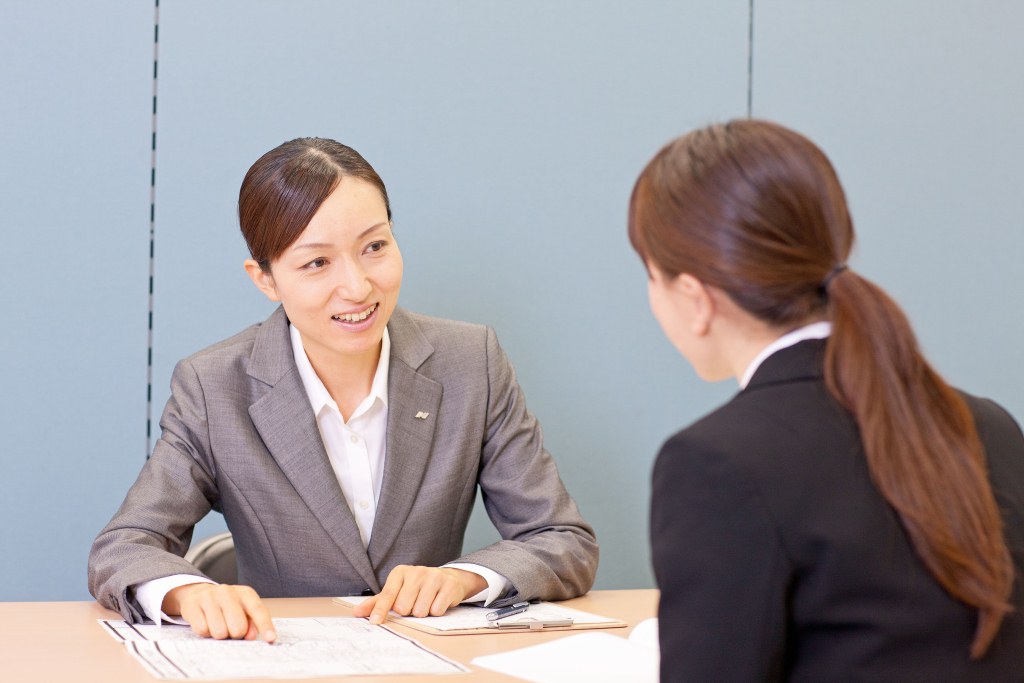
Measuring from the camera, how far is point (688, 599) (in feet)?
3.12

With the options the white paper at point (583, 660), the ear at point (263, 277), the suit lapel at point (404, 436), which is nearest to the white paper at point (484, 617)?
the white paper at point (583, 660)

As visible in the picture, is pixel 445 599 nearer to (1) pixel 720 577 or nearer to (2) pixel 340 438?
(2) pixel 340 438

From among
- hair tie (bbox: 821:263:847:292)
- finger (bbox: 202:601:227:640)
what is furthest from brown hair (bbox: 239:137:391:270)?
hair tie (bbox: 821:263:847:292)

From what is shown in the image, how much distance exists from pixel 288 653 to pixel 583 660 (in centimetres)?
38

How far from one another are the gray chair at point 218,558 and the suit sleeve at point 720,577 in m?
1.39

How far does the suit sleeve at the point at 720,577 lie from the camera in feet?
3.03

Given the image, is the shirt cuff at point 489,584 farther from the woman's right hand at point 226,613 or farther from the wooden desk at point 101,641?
the woman's right hand at point 226,613

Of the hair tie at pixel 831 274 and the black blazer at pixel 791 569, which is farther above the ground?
the hair tie at pixel 831 274

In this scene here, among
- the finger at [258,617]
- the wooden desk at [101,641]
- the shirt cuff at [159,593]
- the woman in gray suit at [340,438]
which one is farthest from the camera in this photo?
the woman in gray suit at [340,438]

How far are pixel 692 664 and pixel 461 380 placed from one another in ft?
4.00

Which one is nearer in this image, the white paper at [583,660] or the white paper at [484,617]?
the white paper at [583,660]

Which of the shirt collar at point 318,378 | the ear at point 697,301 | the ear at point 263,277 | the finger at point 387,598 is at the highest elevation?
the ear at point 697,301

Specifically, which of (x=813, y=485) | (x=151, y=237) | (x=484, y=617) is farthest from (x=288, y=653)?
(x=151, y=237)

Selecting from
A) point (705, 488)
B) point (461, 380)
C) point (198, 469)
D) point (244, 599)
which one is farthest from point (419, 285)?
point (705, 488)
